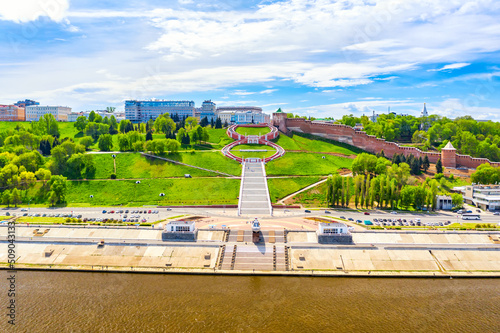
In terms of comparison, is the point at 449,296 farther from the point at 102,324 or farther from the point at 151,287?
the point at 102,324

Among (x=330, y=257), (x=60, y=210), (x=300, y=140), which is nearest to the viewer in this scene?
(x=330, y=257)

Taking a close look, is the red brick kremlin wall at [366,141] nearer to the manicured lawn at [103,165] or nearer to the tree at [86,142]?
the manicured lawn at [103,165]

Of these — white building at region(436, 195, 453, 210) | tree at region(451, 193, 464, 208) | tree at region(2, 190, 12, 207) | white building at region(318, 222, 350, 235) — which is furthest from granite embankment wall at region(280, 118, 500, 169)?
tree at region(2, 190, 12, 207)

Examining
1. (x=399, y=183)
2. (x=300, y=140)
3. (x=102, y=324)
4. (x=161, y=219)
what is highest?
(x=300, y=140)

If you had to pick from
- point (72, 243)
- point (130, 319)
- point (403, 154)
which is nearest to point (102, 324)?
point (130, 319)

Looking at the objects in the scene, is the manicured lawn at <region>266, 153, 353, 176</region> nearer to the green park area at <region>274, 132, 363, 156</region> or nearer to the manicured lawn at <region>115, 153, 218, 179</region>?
the green park area at <region>274, 132, 363, 156</region>

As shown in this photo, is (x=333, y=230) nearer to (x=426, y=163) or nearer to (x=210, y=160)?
(x=210, y=160)
